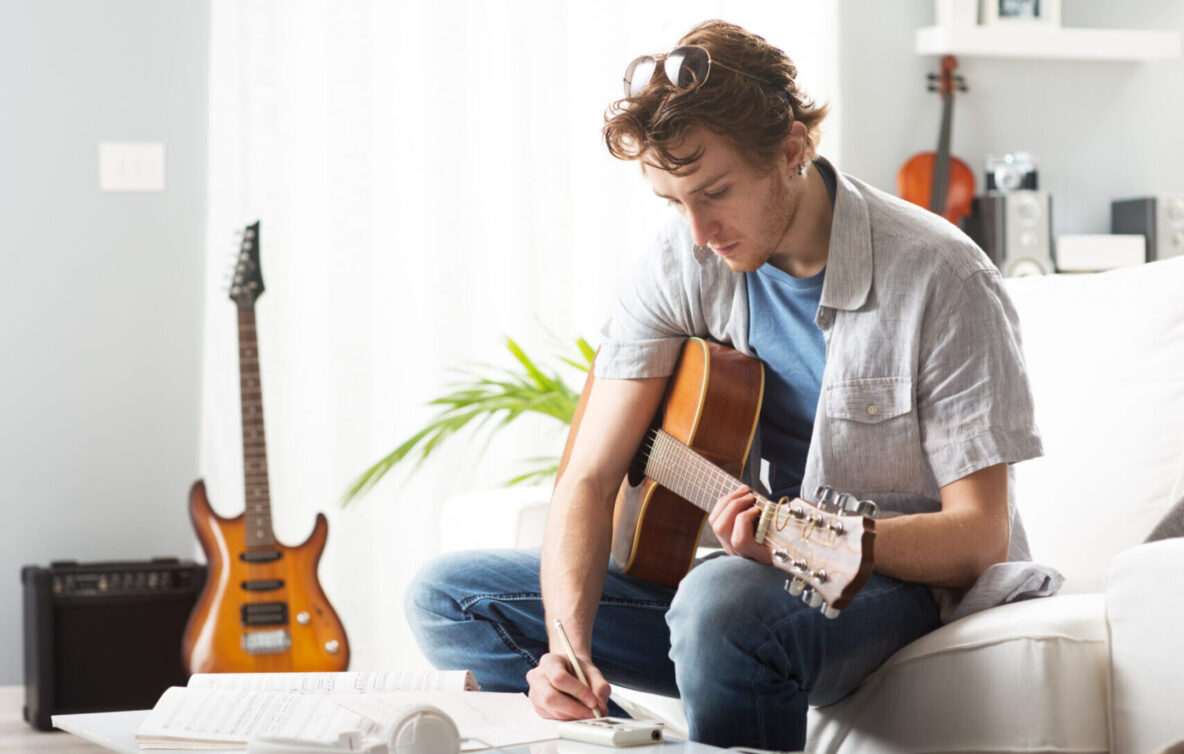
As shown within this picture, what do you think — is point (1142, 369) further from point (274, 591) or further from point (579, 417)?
point (274, 591)

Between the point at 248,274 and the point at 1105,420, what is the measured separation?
1799 millimetres

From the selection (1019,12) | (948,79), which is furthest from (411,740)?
(1019,12)

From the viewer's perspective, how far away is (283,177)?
312 cm

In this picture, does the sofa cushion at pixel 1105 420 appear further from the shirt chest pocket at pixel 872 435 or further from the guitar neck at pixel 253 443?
the guitar neck at pixel 253 443

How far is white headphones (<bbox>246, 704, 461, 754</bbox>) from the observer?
1.04 metres

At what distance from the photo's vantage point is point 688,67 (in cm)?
Result: 145

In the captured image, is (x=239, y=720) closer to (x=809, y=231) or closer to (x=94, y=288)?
(x=809, y=231)

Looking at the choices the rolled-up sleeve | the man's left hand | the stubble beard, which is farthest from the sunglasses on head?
the man's left hand

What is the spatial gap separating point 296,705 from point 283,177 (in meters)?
2.08

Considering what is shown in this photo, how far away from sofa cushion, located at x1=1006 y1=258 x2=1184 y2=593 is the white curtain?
4.98 feet

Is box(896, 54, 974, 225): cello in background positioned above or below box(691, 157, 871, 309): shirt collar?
above

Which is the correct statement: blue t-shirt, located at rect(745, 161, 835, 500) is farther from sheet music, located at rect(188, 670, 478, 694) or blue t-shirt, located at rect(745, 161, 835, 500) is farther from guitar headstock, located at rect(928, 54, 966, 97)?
guitar headstock, located at rect(928, 54, 966, 97)

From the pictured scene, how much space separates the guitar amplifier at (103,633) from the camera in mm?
2799

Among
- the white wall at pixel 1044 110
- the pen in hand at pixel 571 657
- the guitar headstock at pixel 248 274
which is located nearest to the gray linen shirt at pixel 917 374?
the pen in hand at pixel 571 657
